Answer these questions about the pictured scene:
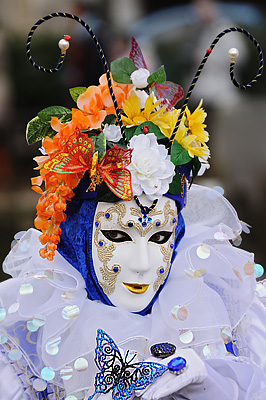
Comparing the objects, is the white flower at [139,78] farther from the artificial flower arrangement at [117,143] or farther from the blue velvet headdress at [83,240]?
the blue velvet headdress at [83,240]

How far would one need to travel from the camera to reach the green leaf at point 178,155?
2277 millimetres

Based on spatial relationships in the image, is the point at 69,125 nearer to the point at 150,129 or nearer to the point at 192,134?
the point at 150,129

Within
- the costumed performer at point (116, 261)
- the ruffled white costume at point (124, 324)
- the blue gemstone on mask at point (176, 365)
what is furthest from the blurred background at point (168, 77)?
the blue gemstone on mask at point (176, 365)

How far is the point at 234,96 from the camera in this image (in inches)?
240

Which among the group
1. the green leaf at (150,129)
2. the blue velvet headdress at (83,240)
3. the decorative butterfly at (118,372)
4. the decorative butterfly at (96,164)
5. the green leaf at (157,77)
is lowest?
the decorative butterfly at (118,372)

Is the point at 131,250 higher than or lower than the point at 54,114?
lower

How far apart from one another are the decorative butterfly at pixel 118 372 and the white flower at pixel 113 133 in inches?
22.8

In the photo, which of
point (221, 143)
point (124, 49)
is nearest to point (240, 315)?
point (124, 49)

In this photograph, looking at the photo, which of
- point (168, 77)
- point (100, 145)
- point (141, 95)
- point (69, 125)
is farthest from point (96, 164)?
point (168, 77)

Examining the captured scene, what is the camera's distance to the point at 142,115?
229 cm

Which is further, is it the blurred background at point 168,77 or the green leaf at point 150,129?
the blurred background at point 168,77

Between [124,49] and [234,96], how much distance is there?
109 cm

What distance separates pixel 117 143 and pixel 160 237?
1.02 feet

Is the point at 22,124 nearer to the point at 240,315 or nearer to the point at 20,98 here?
the point at 20,98
